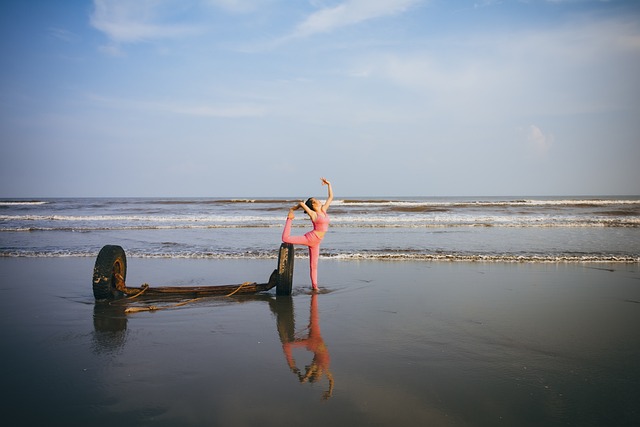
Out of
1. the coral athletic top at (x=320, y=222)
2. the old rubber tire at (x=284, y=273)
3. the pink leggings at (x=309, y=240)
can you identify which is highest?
the coral athletic top at (x=320, y=222)

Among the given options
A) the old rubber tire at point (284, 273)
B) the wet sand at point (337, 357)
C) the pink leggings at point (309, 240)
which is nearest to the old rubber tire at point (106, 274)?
the wet sand at point (337, 357)

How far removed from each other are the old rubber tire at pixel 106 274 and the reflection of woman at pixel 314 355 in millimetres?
3658

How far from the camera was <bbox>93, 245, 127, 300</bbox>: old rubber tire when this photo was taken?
716 centimetres

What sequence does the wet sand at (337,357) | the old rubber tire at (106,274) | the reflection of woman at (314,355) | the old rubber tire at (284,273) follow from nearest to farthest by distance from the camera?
the wet sand at (337,357)
the reflection of woman at (314,355)
the old rubber tire at (106,274)
the old rubber tire at (284,273)

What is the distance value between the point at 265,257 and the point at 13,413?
9.47 meters

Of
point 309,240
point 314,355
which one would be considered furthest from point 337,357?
point 309,240

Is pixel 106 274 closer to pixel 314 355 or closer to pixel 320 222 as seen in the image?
pixel 320 222

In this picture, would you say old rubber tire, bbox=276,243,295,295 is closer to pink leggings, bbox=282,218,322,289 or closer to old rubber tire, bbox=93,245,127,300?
pink leggings, bbox=282,218,322,289

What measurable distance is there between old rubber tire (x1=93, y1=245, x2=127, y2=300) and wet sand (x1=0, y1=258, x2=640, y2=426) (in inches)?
11.7

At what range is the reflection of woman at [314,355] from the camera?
13.0 feet

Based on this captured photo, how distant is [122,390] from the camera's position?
12.2 ft

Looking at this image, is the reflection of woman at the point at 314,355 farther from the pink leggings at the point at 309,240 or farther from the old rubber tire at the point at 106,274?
the old rubber tire at the point at 106,274

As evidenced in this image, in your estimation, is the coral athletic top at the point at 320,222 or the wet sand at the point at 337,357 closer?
the wet sand at the point at 337,357

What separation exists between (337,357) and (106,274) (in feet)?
15.4
